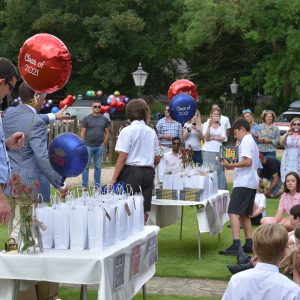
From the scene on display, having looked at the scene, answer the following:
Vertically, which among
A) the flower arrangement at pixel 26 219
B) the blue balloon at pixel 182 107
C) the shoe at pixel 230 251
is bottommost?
the shoe at pixel 230 251

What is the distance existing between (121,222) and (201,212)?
11.3 ft

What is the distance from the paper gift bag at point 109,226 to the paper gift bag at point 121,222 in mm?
84

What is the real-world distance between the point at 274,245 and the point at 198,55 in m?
37.9

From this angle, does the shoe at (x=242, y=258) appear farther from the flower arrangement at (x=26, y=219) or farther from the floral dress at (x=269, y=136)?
the floral dress at (x=269, y=136)

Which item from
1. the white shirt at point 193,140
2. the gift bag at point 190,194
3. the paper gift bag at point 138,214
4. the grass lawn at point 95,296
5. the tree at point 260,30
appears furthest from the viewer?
the tree at point 260,30

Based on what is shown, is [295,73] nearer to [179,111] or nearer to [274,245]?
[179,111]

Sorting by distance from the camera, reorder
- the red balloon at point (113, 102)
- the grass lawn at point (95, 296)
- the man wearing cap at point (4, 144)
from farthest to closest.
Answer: the red balloon at point (113, 102) < the grass lawn at point (95, 296) < the man wearing cap at point (4, 144)

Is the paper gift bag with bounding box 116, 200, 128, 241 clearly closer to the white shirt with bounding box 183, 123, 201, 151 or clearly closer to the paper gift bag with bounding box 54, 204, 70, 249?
the paper gift bag with bounding box 54, 204, 70, 249

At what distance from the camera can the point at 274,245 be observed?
4293 millimetres

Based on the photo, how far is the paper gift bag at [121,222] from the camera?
6.02m

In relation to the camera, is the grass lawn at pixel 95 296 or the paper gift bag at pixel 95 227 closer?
the paper gift bag at pixel 95 227

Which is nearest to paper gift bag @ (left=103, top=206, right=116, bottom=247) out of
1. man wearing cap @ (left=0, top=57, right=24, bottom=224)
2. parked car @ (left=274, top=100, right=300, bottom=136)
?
man wearing cap @ (left=0, top=57, right=24, bottom=224)

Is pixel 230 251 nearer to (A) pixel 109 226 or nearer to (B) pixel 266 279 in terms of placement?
(A) pixel 109 226

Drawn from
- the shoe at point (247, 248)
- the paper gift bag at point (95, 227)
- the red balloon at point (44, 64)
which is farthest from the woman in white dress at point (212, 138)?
the paper gift bag at point (95, 227)
